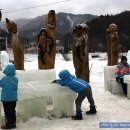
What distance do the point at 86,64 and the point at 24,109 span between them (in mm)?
5803

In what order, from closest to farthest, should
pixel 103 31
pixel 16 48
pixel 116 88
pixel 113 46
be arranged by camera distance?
pixel 116 88 → pixel 16 48 → pixel 113 46 → pixel 103 31

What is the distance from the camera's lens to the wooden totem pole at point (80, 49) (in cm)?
1283

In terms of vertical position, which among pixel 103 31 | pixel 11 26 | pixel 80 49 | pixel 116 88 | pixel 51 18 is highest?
pixel 103 31

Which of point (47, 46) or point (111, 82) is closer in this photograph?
point (111, 82)

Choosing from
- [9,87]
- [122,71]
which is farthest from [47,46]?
[9,87]

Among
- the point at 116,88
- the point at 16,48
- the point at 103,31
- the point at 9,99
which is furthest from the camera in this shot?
the point at 103,31

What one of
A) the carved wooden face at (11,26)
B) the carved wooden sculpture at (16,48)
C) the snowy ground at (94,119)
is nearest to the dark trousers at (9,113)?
the snowy ground at (94,119)

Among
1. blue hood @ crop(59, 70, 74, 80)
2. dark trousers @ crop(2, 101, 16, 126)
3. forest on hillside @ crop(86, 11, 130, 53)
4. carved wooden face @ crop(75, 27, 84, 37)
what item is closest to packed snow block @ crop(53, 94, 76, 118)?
blue hood @ crop(59, 70, 74, 80)

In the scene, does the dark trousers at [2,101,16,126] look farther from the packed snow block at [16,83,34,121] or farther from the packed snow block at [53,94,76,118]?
the packed snow block at [53,94,76,118]

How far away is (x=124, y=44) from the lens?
57.2 meters

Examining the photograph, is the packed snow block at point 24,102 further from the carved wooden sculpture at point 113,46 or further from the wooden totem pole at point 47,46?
the carved wooden sculpture at point 113,46

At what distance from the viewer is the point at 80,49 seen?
42.2ft

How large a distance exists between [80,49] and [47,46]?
59.3 inches

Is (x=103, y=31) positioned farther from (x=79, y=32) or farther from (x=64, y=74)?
(x=64, y=74)
